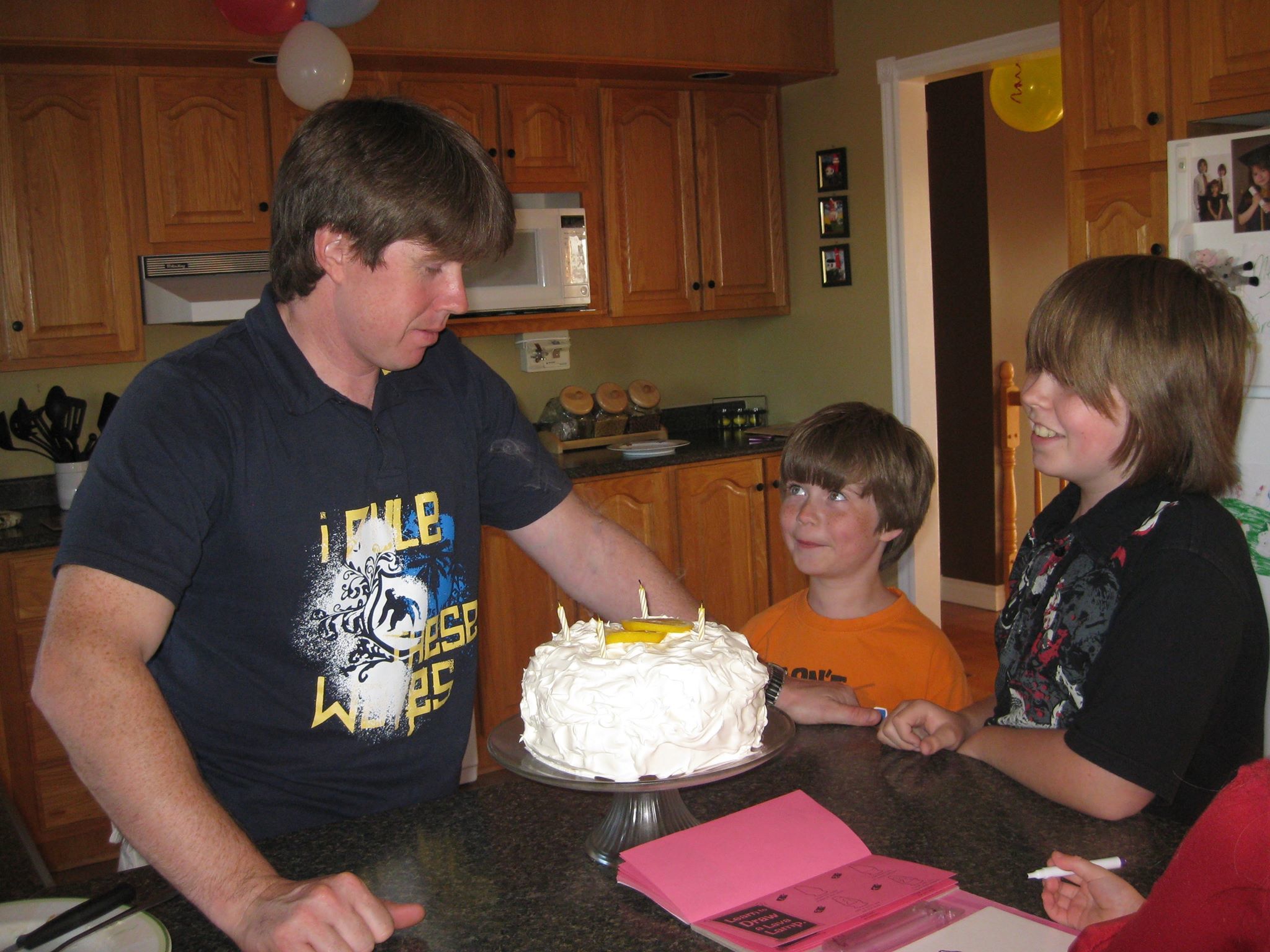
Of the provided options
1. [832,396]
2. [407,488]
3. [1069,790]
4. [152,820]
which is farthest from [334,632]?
[832,396]

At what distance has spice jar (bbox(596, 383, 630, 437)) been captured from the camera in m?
4.27

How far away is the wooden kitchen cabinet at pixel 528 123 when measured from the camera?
3.76 meters

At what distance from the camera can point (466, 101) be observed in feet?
12.4

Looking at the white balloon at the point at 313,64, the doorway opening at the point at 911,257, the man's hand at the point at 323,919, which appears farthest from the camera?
the doorway opening at the point at 911,257

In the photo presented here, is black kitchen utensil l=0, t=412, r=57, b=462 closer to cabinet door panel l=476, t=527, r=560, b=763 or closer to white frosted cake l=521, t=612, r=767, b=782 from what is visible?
cabinet door panel l=476, t=527, r=560, b=763

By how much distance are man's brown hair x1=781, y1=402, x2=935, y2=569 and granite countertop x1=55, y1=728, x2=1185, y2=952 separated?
700 mm

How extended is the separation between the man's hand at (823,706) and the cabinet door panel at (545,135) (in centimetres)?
278

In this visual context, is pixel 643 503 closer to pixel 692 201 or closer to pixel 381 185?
pixel 692 201

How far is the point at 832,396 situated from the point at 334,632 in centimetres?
340

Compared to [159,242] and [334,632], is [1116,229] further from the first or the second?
[159,242]

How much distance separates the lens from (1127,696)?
1109mm

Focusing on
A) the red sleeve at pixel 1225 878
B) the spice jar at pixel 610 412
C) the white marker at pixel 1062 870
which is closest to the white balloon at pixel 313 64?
the spice jar at pixel 610 412

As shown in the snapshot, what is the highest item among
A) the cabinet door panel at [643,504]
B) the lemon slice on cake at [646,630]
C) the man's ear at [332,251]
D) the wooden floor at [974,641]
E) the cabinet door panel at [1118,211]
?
the cabinet door panel at [1118,211]

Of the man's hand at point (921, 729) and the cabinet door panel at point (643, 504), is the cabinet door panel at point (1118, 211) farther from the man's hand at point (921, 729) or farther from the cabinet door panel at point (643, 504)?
the man's hand at point (921, 729)
